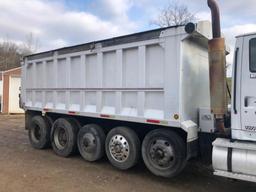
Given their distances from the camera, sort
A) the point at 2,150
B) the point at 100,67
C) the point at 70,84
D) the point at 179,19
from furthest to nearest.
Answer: the point at 179,19 < the point at 2,150 < the point at 70,84 < the point at 100,67

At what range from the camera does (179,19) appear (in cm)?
2688

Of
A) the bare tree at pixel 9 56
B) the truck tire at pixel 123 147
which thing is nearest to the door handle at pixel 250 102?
the truck tire at pixel 123 147

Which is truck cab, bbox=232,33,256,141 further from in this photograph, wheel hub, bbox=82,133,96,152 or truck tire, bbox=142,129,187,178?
wheel hub, bbox=82,133,96,152

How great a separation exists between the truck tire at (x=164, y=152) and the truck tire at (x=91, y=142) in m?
1.38

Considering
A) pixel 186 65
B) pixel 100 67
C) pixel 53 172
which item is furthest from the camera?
pixel 100 67

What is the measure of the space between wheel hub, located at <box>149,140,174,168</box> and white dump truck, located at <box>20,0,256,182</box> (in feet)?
0.06

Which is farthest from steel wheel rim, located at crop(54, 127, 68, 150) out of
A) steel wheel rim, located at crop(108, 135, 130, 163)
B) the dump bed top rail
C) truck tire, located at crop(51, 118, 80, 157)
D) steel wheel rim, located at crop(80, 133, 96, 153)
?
the dump bed top rail

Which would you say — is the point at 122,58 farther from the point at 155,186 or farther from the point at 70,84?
the point at 155,186

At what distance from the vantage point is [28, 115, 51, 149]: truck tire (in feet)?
28.9

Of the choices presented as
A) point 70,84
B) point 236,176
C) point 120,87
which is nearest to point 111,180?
point 120,87

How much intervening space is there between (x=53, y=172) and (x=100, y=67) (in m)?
2.58

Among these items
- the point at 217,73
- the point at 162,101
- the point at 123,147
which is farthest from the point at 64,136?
the point at 217,73

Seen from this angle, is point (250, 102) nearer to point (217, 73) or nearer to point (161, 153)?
point (217, 73)

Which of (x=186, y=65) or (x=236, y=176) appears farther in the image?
(x=186, y=65)
